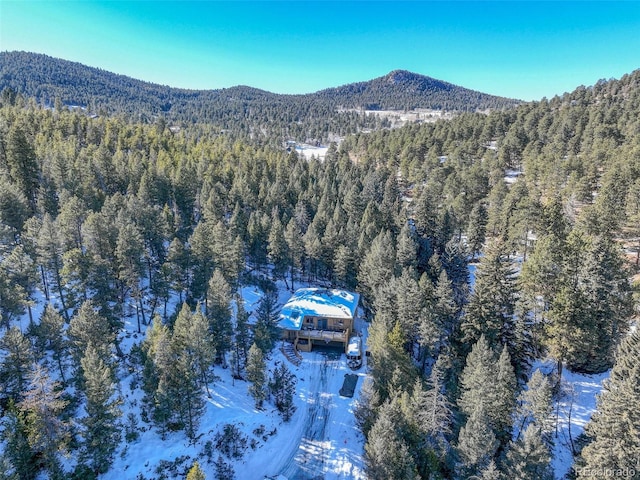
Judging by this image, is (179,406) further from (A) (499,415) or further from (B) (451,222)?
(B) (451,222)

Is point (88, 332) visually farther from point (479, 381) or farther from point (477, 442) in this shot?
point (479, 381)

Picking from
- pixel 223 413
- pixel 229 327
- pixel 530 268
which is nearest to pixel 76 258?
pixel 229 327

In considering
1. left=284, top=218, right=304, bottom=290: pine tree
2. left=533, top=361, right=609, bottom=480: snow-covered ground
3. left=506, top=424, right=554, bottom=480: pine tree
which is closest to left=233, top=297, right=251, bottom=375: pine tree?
left=284, top=218, right=304, bottom=290: pine tree

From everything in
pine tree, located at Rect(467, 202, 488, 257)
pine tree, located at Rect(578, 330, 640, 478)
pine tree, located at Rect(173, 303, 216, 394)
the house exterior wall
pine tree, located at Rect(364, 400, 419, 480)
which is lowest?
the house exterior wall

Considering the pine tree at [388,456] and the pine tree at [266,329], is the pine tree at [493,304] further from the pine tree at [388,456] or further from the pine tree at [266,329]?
the pine tree at [266,329]

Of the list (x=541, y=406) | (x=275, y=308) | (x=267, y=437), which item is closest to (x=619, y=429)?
(x=541, y=406)

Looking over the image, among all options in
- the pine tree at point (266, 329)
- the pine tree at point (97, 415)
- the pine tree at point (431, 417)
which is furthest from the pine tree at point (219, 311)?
the pine tree at point (431, 417)

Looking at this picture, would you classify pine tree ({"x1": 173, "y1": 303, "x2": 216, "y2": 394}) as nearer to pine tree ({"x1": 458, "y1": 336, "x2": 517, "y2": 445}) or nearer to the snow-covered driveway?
the snow-covered driveway
